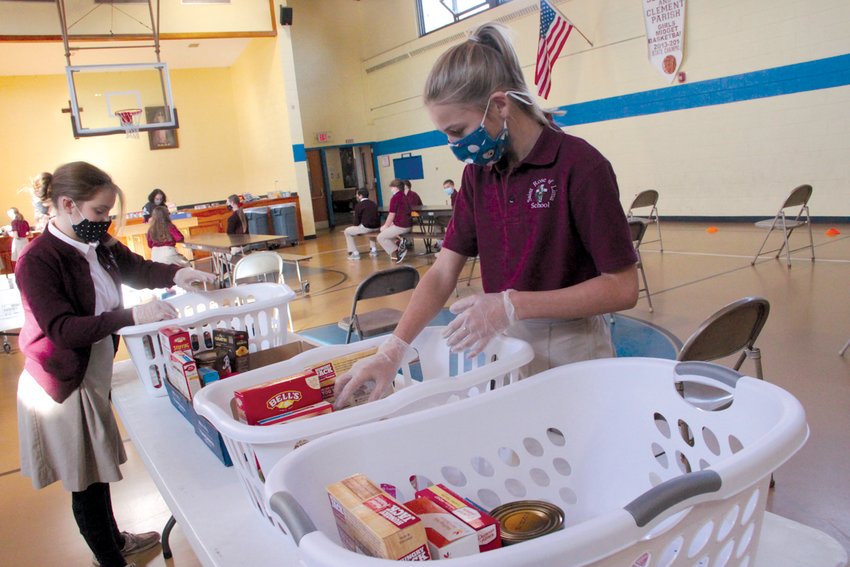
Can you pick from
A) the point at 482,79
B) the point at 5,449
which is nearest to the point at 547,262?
the point at 482,79

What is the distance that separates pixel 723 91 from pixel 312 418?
9535 mm

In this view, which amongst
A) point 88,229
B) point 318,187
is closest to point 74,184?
point 88,229

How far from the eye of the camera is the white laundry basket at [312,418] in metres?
1.07

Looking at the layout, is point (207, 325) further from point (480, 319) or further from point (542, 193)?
point (542, 193)

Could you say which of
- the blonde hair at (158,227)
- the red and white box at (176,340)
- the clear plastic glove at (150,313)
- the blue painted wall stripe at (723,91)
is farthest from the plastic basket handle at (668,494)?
the blonde hair at (158,227)

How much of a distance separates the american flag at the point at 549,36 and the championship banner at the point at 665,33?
1.19m

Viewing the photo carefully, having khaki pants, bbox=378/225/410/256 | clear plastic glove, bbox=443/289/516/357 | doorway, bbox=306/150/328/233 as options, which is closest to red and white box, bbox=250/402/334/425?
clear plastic glove, bbox=443/289/516/357

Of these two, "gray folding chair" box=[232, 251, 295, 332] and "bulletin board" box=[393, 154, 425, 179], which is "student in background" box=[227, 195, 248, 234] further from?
"bulletin board" box=[393, 154, 425, 179]

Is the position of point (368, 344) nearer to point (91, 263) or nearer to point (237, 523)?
point (237, 523)

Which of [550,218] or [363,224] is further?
[363,224]

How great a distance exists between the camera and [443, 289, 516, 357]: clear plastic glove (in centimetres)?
127

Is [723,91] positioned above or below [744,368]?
above

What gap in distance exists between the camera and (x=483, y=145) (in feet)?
4.63

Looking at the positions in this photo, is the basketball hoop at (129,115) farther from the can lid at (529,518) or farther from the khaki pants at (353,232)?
the can lid at (529,518)
